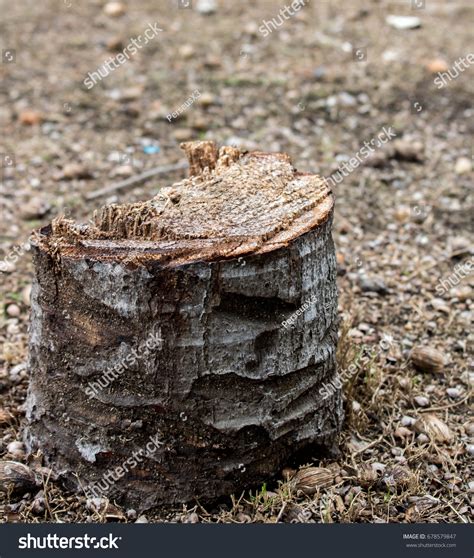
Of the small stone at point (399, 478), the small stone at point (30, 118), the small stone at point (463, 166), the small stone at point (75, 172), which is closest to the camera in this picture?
the small stone at point (399, 478)

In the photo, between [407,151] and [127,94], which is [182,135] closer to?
[127,94]

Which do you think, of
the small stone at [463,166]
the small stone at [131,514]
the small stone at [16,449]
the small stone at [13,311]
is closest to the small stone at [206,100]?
the small stone at [463,166]

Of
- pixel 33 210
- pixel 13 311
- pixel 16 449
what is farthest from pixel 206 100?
pixel 16 449

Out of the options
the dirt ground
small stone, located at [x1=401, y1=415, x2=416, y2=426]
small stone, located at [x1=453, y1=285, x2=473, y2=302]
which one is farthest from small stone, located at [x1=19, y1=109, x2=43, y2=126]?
small stone, located at [x1=401, y1=415, x2=416, y2=426]

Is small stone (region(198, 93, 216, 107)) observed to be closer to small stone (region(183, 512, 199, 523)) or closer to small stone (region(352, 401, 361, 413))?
small stone (region(352, 401, 361, 413))

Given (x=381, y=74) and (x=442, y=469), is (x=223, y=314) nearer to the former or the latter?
(x=442, y=469)

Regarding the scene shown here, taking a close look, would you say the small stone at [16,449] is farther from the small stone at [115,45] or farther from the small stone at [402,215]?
the small stone at [115,45]

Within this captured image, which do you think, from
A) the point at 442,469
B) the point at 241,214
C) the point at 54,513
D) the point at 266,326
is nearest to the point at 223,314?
the point at 266,326
